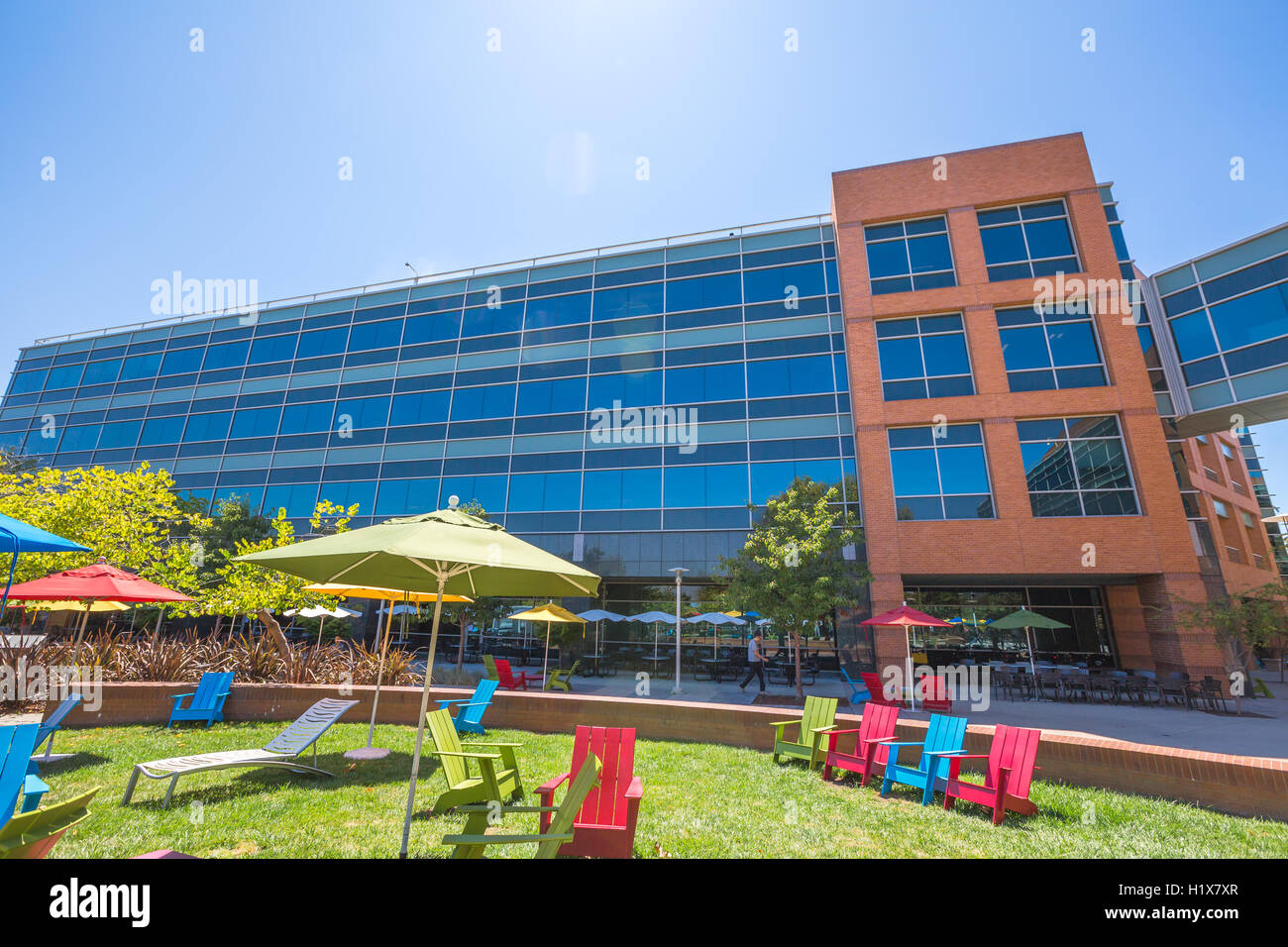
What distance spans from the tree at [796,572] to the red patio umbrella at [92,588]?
12224 millimetres

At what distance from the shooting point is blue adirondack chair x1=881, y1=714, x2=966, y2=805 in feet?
21.0

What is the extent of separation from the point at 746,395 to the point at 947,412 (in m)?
7.55

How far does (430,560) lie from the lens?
203 inches

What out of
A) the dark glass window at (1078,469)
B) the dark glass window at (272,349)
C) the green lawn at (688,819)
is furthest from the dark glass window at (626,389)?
the green lawn at (688,819)

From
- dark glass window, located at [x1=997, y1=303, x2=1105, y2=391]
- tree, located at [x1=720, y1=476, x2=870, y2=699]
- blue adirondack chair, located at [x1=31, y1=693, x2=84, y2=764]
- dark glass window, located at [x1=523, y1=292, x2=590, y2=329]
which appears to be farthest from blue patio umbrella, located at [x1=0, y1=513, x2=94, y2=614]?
dark glass window, located at [x1=997, y1=303, x2=1105, y2=391]

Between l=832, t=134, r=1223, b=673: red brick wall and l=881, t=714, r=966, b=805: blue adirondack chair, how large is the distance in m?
11.4

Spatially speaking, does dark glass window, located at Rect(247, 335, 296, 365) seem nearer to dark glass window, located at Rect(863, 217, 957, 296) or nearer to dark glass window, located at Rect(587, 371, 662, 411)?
dark glass window, located at Rect(587, 371, 662, 411)

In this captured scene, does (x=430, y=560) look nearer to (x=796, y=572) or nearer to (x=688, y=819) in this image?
(x=688, y=819)

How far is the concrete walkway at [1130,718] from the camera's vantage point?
408 inches

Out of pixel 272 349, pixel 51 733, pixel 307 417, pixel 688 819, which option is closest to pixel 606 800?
pixel 688 819

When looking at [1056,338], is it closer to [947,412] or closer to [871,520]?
[947,412]

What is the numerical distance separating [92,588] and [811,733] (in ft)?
36.1

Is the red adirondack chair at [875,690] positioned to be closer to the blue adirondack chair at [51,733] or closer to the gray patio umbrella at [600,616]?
the gray patio umbrella at [600,616]

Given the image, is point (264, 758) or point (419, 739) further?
point (264, 758)
